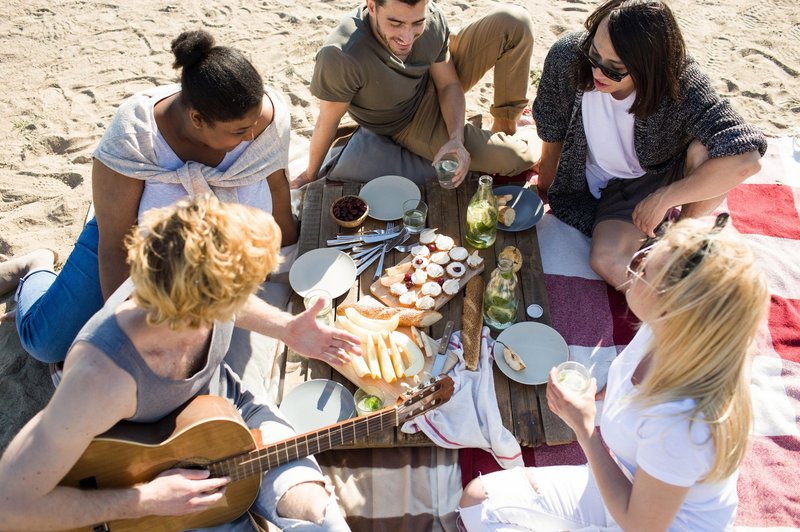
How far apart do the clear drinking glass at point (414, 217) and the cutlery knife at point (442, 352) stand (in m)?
0.74

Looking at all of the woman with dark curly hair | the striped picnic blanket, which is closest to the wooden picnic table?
the striped picnic blanket

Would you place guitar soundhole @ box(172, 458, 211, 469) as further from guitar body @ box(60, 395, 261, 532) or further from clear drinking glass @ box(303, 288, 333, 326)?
clear drinking glass @ box(303, 288, 333, 326)

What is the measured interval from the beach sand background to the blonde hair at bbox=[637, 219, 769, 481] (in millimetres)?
3495

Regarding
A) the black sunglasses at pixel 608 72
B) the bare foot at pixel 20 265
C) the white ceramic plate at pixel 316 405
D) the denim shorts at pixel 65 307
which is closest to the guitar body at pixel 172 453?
the white ceramic plate at pixel 316 405

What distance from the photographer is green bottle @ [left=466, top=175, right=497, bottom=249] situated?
11.2 ft

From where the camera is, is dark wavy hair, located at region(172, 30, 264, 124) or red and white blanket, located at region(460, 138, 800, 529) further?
red and white blanket, located at region(460, 138, 800, 529)

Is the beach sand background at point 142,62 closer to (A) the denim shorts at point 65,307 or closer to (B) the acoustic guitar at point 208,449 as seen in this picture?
(A) the denim shorts at point 65,307

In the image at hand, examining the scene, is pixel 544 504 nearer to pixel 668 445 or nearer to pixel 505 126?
pixel 668 445

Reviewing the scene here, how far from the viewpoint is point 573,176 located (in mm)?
3945

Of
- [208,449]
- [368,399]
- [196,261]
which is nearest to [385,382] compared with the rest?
[368,399]

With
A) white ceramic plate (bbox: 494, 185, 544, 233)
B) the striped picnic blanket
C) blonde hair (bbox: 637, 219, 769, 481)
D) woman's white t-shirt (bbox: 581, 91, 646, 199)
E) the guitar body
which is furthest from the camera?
white ceramic plate (bbox: 494, 185, 544, 233)

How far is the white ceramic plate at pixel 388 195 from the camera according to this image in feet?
12.3

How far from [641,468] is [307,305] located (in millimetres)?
1809

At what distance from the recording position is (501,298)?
3.16m
